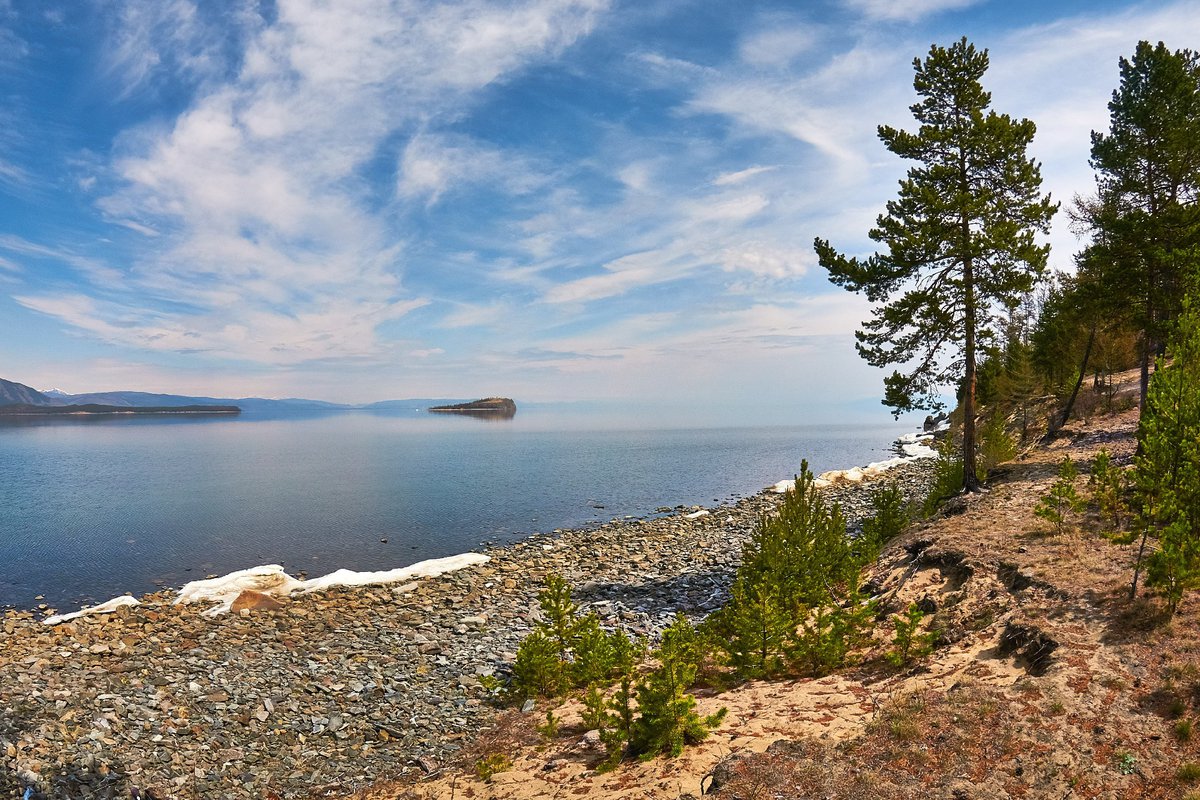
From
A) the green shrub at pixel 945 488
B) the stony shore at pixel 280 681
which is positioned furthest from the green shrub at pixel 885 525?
the stony shore at pixel 280 681

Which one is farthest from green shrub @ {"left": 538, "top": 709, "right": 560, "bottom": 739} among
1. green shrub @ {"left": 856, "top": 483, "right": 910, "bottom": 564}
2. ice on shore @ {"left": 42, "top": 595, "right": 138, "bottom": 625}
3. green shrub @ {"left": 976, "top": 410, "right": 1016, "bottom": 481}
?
green shrub @ {"left": 976, "top": 410, "right": 1016, "bottom": 481}

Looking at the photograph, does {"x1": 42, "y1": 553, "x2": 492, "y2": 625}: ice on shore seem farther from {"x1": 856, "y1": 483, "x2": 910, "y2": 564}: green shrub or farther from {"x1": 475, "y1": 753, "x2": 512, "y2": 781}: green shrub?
{"x1": 856, "y1": 483, "x2": 910, "y2": 564}: green shrub

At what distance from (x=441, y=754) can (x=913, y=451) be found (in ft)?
231

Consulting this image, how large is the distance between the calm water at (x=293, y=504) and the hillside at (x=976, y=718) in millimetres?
21358

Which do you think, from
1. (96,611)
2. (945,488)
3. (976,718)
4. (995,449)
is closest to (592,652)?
(976,718)

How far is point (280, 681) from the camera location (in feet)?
47.5

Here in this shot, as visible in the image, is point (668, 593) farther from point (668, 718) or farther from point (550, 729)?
point (668, 718)

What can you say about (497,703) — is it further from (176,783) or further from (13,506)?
(13,506)

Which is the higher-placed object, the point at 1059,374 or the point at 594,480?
the point at 1059,374

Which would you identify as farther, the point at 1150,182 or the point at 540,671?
the point at 1150,182

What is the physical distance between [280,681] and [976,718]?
49.5ft

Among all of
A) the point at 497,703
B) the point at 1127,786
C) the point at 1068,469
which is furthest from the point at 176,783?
the point at 1068,469

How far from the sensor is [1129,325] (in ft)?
72.9

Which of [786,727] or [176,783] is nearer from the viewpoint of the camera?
[786,727]
